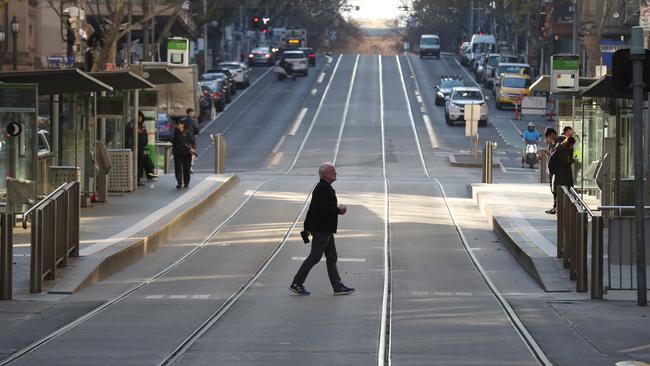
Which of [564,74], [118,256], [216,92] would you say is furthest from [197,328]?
[216,92]

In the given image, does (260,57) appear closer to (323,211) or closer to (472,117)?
(472,117)

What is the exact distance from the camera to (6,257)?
55.5 ft

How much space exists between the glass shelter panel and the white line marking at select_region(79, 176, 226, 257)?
67.2 inches

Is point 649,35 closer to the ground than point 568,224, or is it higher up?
higher up

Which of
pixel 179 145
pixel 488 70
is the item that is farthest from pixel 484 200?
pixel 488 70

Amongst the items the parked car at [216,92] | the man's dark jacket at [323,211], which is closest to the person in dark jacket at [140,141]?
the man's dark jacket at [323,211]

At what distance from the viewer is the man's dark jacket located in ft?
59.0

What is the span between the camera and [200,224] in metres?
29.0

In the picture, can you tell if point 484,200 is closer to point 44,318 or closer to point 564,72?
point 564,72

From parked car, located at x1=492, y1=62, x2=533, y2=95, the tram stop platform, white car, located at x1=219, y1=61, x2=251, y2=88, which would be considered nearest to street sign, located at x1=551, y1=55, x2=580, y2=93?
the tram stop platform

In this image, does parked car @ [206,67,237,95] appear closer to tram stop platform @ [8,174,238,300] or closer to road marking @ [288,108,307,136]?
road marking @ [288,108,307,136]

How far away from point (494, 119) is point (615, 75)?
62.9m

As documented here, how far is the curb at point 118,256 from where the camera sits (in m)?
18.4

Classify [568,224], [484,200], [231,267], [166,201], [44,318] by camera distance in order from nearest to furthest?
[44,318]
[568,224]
[231,267]
[166,201]
[484,200]
